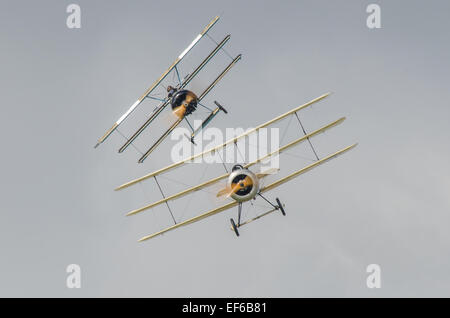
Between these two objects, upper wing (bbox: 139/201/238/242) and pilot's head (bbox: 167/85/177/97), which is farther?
pilot's head (bbox: 167/85/177/97)

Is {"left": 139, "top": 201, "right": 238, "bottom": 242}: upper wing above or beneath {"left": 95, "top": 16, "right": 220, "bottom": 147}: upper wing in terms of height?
beneath

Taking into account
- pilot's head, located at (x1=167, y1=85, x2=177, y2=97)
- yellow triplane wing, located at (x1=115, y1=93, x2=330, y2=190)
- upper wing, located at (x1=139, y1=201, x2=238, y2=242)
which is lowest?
upper wing, located at (x1=139, y1=201, x2=238, y2=242)

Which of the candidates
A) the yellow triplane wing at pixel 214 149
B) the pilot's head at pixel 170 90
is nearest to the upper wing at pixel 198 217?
the yellow triplane wing at pixel 214 149

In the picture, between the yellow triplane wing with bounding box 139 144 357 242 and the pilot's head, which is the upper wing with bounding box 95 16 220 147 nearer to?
the pilot's head

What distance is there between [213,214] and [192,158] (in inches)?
121

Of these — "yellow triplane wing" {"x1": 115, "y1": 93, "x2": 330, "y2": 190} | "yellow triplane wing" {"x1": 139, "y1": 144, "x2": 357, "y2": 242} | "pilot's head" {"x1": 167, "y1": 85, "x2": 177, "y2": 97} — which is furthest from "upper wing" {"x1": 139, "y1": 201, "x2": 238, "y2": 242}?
"pilot's head" {"x1": 167, "y1": 85, "x2": 177, "y2": 97}

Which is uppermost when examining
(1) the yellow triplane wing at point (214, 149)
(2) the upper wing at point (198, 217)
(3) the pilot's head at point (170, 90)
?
(3) the pilot's head at point (170, 90)

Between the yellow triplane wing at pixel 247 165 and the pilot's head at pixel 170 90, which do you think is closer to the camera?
the yellow triplane wing at pixel 247 165

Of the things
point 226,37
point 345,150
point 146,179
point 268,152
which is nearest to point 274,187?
point 268,152

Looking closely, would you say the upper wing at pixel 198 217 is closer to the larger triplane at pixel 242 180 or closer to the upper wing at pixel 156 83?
the larger triplane at pixel 242 180

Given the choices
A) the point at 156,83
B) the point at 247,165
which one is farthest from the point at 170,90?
the point at 247,165
